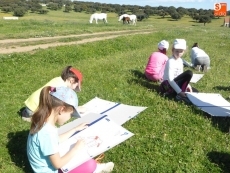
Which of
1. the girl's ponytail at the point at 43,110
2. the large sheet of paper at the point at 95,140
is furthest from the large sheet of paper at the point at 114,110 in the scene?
the girl's ponytail at the point at 43,110

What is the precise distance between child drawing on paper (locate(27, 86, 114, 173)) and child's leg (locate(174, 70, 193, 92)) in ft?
15.0

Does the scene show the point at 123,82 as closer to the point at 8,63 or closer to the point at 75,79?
the point at 75,79

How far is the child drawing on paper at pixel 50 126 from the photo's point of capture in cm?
397

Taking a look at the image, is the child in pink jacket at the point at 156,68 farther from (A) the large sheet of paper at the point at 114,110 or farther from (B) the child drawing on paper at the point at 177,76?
(A) the large sheet of paper at the point at 114,110

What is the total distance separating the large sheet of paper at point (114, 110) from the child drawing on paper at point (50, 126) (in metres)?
2.17

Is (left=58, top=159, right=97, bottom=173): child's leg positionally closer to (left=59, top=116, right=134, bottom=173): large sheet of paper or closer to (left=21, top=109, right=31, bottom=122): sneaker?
(left=59, top=116, right=134, bottom=173): large sheet of paper

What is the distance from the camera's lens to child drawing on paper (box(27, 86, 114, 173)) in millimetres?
3967

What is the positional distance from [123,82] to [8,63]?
5.05 m

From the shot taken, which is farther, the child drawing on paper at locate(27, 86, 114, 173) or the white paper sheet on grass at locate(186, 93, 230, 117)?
the white paper sheet on grass at locate(186, 93, 230, 117)

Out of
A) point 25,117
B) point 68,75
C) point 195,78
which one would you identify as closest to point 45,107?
point 68,75

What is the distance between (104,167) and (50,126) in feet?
4.16

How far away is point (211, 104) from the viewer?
7699 millimetres

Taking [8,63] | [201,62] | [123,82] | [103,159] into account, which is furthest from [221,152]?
[8,63]

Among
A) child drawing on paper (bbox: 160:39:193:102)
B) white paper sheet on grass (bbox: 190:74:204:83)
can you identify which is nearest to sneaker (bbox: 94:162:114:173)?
child drawing on paper (bbox: 160:39:193:102)
